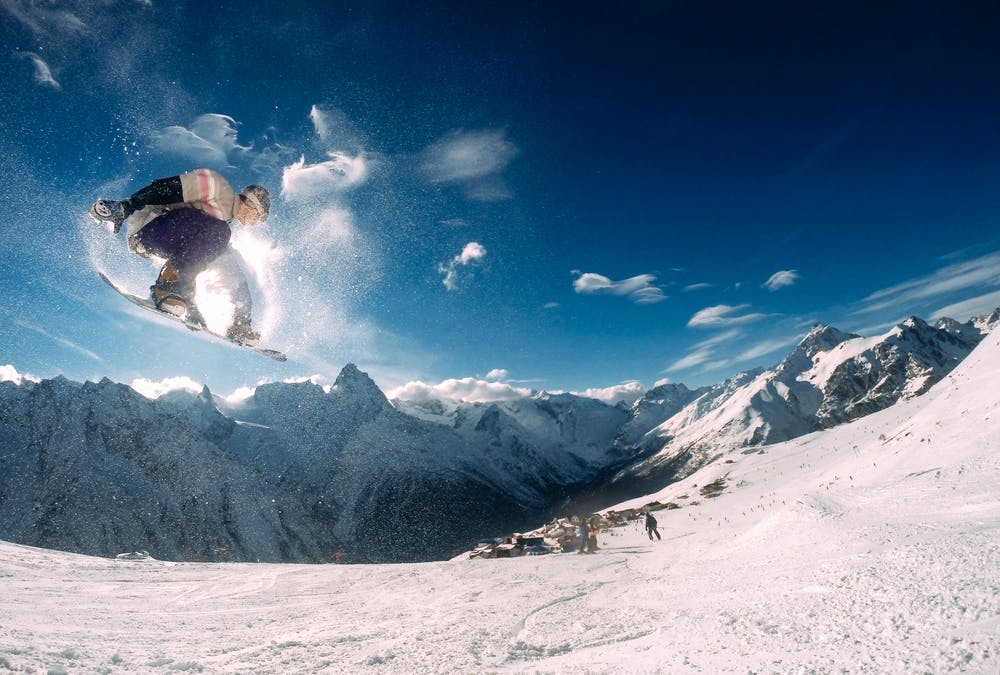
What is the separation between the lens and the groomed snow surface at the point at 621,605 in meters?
3.67

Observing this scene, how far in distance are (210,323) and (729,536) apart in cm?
1222

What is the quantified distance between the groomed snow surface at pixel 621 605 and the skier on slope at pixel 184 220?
5254 mm

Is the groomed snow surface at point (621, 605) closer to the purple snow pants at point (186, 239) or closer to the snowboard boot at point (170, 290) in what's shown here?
the snowboard boot at point (170, 290)

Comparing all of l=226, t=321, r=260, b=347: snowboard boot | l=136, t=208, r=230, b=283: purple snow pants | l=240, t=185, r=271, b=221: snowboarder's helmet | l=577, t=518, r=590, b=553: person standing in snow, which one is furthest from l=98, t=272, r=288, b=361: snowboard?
l=577, t=518, r=590, b=553: person standing in snow

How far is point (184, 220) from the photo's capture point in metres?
8.15

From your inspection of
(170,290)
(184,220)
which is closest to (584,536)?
(170,290)

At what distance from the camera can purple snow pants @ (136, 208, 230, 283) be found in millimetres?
8125

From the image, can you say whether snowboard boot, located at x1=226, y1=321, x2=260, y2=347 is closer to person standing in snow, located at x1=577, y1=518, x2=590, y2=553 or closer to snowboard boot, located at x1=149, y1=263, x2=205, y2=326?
snowboard boot, located at x1=149, y1=263, x2=205, y2=326

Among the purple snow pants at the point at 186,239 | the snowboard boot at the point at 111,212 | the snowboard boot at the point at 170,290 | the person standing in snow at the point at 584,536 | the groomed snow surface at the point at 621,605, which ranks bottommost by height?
the person standing in snow at the point at 584,536

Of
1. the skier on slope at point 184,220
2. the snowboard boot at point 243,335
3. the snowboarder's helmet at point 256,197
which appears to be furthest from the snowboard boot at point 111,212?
the snowboard boot at point 243,335

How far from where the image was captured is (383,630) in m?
5.93

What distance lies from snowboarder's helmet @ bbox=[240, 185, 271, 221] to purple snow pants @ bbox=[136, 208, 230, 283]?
586 mm

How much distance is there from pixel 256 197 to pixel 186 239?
4.48ft

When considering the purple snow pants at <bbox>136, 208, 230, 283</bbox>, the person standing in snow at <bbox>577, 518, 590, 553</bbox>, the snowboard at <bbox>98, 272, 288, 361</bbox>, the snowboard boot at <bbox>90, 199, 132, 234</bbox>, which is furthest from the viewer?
the person standing in snow at <bbox>577, 518, 590, 553</bbox>
